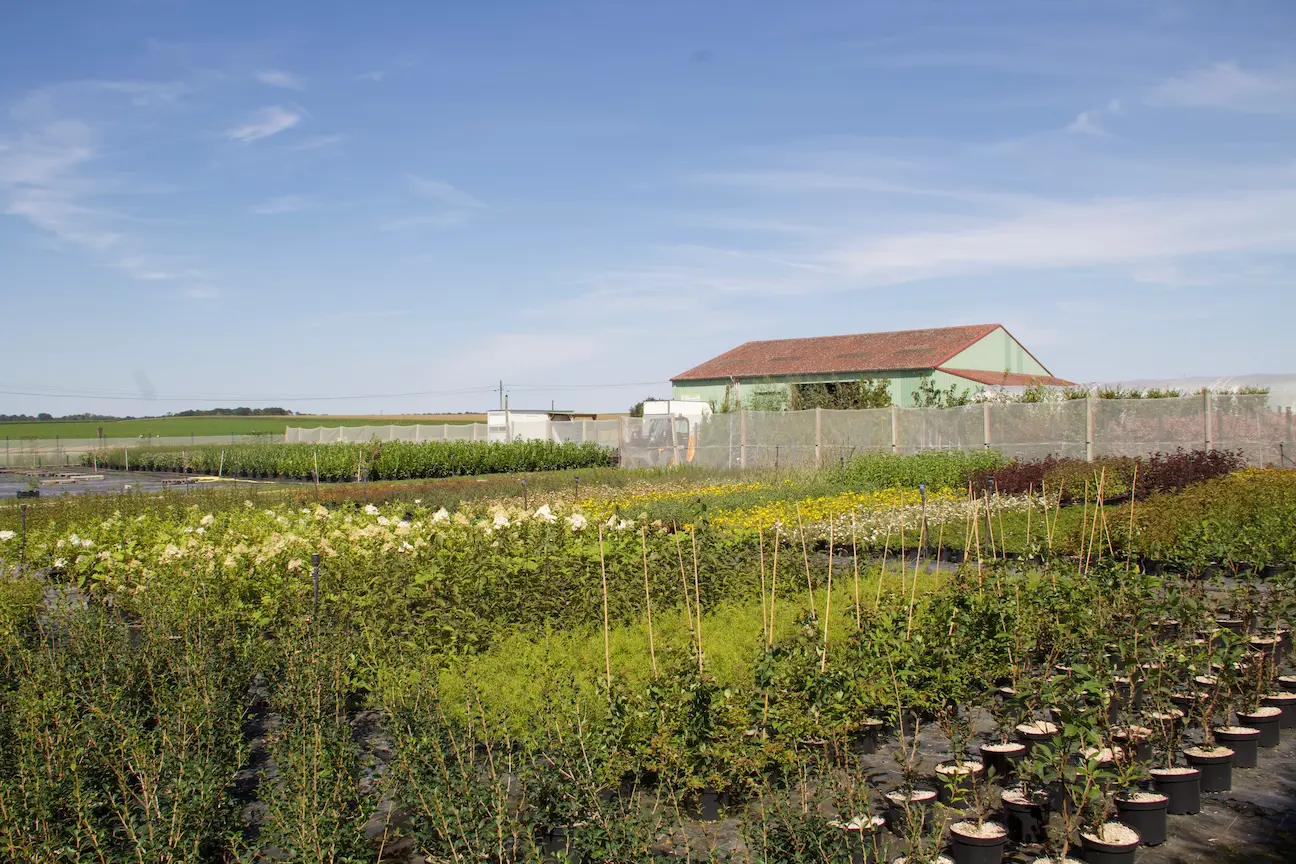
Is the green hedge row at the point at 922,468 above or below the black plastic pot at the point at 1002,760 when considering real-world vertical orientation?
above

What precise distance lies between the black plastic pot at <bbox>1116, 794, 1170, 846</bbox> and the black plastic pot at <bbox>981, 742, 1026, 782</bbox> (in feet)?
1.83

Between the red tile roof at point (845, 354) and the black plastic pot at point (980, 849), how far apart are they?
1421 inches

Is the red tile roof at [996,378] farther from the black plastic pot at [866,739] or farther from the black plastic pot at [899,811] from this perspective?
the black plastic pot at [899,811]

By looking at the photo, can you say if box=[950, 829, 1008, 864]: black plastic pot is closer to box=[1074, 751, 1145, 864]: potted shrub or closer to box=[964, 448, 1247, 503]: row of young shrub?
box=[1074, 751, 1145, 864]: potted shrub

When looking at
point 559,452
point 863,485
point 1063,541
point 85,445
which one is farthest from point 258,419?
point 1063,541

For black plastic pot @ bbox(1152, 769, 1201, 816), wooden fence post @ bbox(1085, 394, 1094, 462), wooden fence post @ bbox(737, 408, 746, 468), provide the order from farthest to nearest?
wooden fence post @ bbox(737, 408, 746, 468) < wooden fence post @ bbox(1085, 394, 1094, 462) < black plastic pot @ bbox(1152, 769, 1201, 816)

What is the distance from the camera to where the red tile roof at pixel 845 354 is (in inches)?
1586

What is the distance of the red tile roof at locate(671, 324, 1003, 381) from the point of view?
40.3m

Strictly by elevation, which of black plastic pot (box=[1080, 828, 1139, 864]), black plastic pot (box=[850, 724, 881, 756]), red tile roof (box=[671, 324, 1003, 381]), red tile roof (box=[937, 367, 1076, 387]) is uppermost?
red tile roof (box=[671, 324, 1003, 381])

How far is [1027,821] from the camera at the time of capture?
404 centimetres

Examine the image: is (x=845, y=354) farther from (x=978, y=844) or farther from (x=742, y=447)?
(x=978, y=844)

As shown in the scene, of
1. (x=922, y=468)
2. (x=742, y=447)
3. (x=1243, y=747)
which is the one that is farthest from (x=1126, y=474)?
(x=1243, y=747)

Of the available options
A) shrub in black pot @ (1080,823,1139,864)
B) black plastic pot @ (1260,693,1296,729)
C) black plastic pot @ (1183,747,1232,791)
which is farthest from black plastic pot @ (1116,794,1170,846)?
black plastic pot @ (1260,693,1296,729)

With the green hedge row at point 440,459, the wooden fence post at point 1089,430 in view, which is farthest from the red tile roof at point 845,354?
the wooden fence post at point 1089,430
